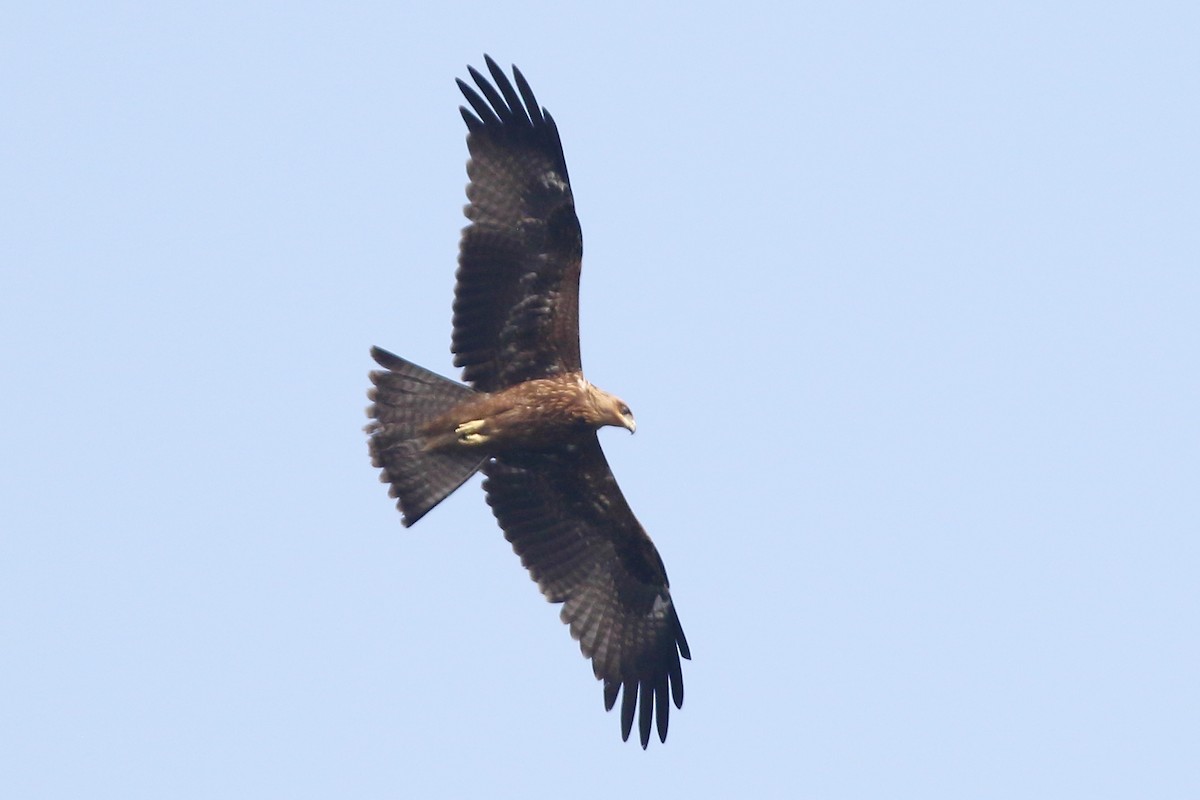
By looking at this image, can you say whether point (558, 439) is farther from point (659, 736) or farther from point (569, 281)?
point (659, 736)

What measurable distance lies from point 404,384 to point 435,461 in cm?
56

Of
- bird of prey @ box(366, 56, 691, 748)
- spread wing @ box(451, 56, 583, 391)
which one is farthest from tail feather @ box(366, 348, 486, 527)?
spread wing @ box(451, 56, 583, 391)

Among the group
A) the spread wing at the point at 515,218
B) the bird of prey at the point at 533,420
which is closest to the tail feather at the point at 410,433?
the bird of prey at the point at 533,420

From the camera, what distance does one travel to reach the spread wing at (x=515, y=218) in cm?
1324

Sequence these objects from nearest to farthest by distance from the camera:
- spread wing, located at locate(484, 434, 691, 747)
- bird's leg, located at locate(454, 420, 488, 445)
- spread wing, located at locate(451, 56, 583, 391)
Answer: spread wing, located at locate(451, 56, 583, 391)
bird's leg, located at locate(454, 420, 488, 445)
spread wing, located at locate(484, 434, 691, 747)

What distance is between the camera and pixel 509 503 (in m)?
14.4

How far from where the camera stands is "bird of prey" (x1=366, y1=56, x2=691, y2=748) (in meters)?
13.3

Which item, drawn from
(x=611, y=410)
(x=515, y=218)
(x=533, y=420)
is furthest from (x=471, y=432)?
(x=515, y=218)

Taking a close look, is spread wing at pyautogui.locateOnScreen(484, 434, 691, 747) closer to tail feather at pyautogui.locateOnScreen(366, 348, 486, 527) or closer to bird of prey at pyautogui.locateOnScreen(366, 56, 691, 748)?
bird of prey at pyautogui.locateOnScreen(366, 56, 691, 748)

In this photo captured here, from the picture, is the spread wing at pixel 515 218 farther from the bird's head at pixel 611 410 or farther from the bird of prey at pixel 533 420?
the bird's head at pixel 611 410

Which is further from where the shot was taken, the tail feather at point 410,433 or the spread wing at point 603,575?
the spread wing at point 603,575

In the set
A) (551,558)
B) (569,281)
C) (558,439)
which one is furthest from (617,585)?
(569,281)

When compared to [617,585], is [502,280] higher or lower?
higher

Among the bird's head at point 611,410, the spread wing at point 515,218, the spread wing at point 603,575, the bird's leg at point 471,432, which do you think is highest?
the spread wing at point 515,218
